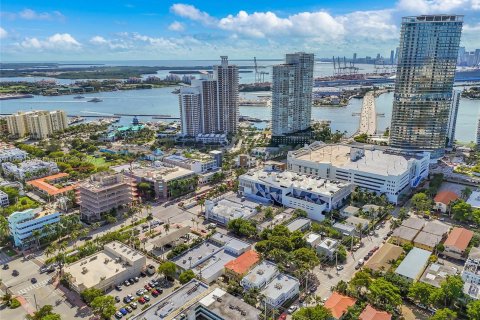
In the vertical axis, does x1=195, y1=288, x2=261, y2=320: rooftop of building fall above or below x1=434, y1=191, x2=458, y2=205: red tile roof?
below

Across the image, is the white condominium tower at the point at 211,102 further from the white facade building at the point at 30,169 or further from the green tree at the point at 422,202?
the green tree at the point at 422,202

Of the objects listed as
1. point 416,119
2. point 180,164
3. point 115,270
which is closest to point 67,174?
point 180,164

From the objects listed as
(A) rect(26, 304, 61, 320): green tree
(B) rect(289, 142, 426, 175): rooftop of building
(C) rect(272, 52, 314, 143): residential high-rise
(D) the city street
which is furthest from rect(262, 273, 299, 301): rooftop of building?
(C) rect(272, 52, 314, 143): residential high-rise

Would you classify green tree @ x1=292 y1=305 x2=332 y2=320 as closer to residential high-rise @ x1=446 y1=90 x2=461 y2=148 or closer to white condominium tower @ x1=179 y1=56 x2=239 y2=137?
residential high-rise @ x1=446 y1=90 x2=461 y2=148

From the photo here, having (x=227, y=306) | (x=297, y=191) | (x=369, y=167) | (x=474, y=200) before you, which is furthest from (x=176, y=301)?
(x=474, y=200)

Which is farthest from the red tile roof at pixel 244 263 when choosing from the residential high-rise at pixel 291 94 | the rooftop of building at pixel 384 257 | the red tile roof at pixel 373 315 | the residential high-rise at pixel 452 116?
the residential high-rise at pixel 452 116

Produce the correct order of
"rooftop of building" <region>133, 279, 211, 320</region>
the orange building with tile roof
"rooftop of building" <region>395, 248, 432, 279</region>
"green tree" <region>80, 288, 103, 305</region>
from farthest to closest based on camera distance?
the orange building with tile roof < "rooftop of building" <region>395, 248, 432, 279</region> < "green tree" <region>80, 288, 103, 305</region> < "rooftop of building" <region>133, 279, 211, 320</region>
